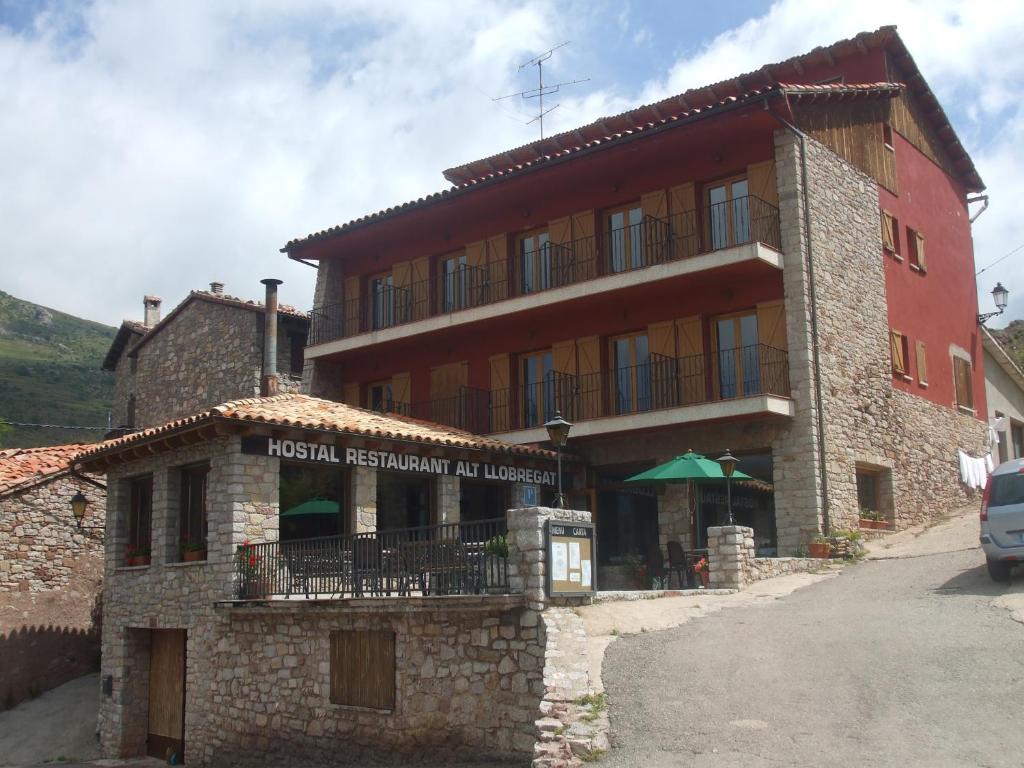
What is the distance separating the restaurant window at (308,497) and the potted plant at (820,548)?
871 centimetres

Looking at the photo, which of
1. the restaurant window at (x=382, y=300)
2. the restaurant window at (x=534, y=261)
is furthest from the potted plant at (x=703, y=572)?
the restaurant window at (x=382, y=300)

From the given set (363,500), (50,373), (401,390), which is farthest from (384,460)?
(50,373)

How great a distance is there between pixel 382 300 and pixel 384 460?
9.55m

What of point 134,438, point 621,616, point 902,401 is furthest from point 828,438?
point 134,438

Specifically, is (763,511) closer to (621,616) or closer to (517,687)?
(621,616)

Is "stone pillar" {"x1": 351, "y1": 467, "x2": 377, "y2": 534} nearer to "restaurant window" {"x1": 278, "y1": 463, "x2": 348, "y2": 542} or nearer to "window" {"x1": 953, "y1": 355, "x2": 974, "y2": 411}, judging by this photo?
"restaurant window" {"x1": 278, "y1": 463, "x2": 348, "y2": 542}

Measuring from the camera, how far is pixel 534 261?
23.8 m

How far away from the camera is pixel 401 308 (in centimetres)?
2597

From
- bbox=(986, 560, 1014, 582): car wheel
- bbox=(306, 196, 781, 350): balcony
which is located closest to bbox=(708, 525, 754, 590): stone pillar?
bbox=(986, 560, 1014, 582): car wheel

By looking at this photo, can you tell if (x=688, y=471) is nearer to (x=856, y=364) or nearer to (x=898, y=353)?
(x=856, y=364)

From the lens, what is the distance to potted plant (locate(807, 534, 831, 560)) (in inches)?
739

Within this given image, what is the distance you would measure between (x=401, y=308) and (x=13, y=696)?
11.6m

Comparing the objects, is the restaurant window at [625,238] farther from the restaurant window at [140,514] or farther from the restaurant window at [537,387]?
the restaurant window at [140,514]

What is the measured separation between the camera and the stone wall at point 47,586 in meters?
21.4
